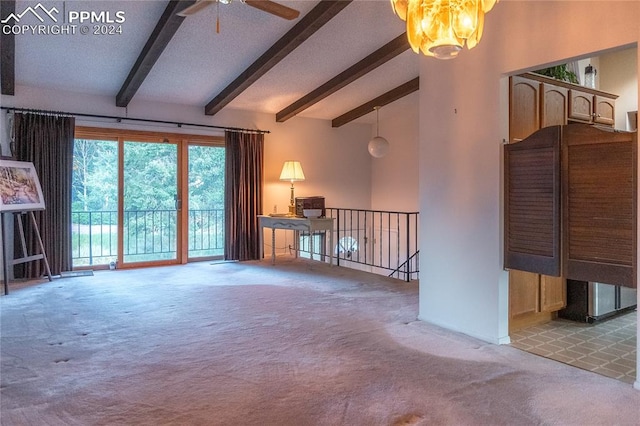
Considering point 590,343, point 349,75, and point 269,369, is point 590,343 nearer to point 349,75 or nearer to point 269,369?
point 269,369

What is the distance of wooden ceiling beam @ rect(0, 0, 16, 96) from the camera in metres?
3.89

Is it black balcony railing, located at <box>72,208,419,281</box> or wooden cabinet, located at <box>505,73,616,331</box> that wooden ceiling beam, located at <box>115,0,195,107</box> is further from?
wooden cabinet, located at <box>505,73,616,331</box>

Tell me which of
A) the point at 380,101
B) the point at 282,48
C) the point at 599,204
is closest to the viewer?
the point at 599,204

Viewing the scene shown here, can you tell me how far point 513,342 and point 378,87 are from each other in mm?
4465

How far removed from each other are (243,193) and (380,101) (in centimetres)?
263

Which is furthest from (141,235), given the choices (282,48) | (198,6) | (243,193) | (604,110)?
(604,110)

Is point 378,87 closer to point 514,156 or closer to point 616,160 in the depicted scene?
point 514,156

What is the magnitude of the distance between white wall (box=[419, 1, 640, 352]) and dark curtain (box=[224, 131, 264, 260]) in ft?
12.3

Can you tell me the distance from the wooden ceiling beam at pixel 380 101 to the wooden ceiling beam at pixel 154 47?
11.5ft

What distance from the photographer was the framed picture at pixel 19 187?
4.83 metres

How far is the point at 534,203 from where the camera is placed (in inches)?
121

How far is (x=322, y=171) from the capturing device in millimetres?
7965

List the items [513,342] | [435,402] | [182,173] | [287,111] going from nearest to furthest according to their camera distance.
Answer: [435,402] < [513,342] < [182,173] < [287,111]

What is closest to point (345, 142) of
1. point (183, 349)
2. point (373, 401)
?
point (183, 349)
